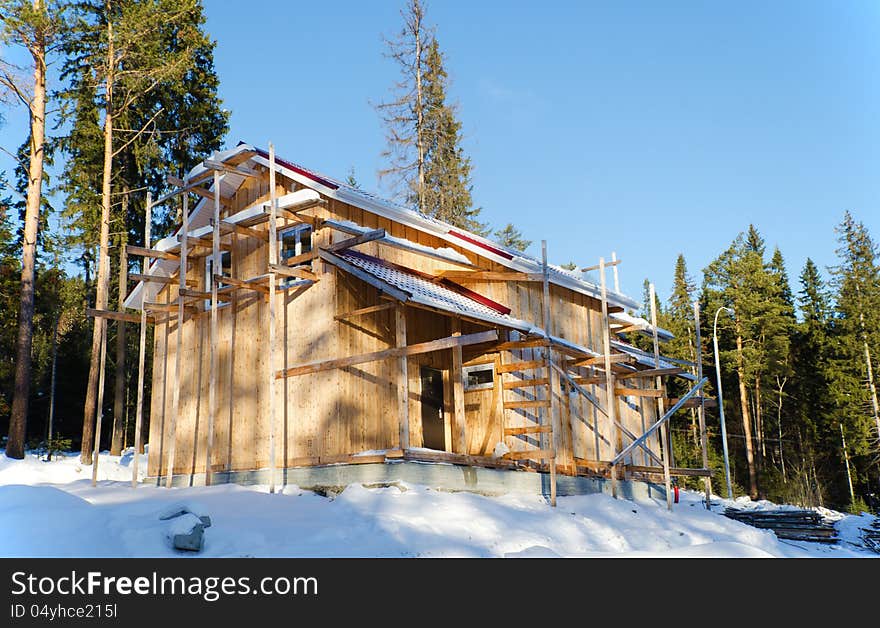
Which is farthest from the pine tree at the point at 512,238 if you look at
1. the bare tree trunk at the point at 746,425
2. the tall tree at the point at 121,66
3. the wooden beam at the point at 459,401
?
the wooden beam at the point at 459,401

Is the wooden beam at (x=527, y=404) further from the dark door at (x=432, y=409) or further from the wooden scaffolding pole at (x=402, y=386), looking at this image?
the wooden scaffolding pole at (x=402, y=386)

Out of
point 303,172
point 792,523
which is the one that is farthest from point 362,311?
A: point 792,523

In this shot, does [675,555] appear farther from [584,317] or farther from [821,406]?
[821,406]

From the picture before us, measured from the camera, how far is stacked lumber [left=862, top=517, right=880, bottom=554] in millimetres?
21719

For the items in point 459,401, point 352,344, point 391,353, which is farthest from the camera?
point 352,344

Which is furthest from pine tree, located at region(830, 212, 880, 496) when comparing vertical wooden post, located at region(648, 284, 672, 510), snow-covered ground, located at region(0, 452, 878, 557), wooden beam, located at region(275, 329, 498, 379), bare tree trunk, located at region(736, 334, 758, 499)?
wooden beam, located at region(275, 329, 498, 379)

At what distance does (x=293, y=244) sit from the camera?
19000 millimetres

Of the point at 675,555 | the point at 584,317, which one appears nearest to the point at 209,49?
the point at 584,317

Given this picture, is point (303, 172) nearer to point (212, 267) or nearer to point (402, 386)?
point (212, 267)

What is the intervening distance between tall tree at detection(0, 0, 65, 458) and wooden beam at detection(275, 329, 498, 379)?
34.0 feet

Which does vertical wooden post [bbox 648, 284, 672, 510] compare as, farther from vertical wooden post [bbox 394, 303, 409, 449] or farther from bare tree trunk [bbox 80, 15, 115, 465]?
bare tree trunk [bbox 80, 15, 115, 465]

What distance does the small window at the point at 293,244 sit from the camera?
1844 cm

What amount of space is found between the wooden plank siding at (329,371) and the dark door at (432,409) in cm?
21

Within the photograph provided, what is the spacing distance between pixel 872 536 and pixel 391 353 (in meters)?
16.4
